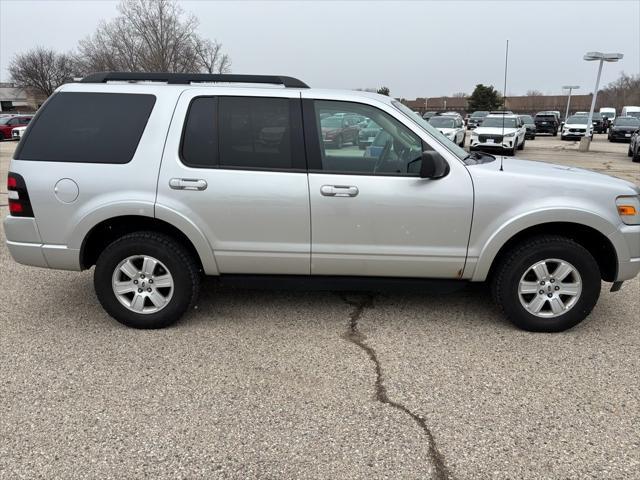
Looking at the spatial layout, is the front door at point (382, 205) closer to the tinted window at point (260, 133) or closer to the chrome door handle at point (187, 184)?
the tinted window at point (260, 133)

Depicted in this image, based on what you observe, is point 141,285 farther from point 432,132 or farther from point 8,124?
point 8,124

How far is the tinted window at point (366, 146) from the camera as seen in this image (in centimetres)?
369

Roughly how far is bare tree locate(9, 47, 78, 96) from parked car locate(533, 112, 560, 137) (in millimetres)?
57825

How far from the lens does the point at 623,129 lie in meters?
28.3

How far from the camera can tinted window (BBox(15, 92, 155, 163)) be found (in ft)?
12.0

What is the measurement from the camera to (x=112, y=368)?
10.9 feet

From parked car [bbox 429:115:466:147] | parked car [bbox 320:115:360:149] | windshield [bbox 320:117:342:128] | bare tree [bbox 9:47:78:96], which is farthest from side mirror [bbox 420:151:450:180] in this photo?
bare tree [bbox 9:47:78:96]

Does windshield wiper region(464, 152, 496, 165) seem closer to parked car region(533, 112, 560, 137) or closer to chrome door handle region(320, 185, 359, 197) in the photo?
chrome door handle region(320, 185, 359, 197)

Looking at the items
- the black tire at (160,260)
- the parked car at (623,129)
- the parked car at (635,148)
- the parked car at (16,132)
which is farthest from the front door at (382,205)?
the parked car at (623,129)

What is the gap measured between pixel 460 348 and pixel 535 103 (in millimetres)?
85260

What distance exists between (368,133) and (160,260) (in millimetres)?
1866

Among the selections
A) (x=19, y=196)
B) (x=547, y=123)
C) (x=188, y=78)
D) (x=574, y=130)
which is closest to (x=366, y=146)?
(x=188, y=78)

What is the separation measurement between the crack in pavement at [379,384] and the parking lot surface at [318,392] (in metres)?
0.01

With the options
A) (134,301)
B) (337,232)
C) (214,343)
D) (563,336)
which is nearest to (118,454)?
(214,343)
